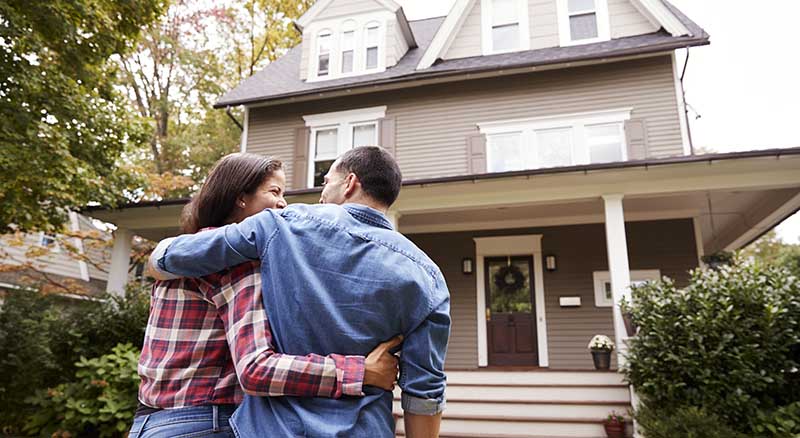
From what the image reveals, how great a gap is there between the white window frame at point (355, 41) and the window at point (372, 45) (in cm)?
5

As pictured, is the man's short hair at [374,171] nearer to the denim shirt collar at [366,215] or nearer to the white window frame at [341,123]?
the denim shirt collar at [366,215]

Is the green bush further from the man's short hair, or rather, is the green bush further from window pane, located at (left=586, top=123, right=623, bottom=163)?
the man's short hair

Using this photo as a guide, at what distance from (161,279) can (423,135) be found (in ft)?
29.3

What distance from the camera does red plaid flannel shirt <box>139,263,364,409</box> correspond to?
111 cm

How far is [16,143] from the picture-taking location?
256 inches

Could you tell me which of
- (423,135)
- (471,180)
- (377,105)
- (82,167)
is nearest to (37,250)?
(82,167)

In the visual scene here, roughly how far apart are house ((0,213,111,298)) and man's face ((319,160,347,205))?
1207 cm

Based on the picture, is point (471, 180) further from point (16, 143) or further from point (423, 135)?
point (16, 143)

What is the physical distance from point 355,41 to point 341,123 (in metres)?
2.06

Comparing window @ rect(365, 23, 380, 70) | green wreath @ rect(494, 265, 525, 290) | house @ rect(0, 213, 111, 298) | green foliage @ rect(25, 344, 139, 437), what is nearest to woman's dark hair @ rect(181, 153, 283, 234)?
green foliage @ rect(25, 344, 139, 437)

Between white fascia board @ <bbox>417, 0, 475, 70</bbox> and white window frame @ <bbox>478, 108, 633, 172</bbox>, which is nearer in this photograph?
white window frame @ <bbox>478, 108, 633, 172</bbox>

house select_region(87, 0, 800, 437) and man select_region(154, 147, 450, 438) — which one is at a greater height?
house select_region(87, 0, 800, 437)

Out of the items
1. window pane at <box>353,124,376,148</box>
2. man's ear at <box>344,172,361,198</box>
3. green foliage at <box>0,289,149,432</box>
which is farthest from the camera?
window pane at <box>353,124,376,148</box>

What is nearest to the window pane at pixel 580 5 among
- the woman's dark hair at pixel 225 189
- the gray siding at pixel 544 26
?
the gray siding at pixel 544 26
